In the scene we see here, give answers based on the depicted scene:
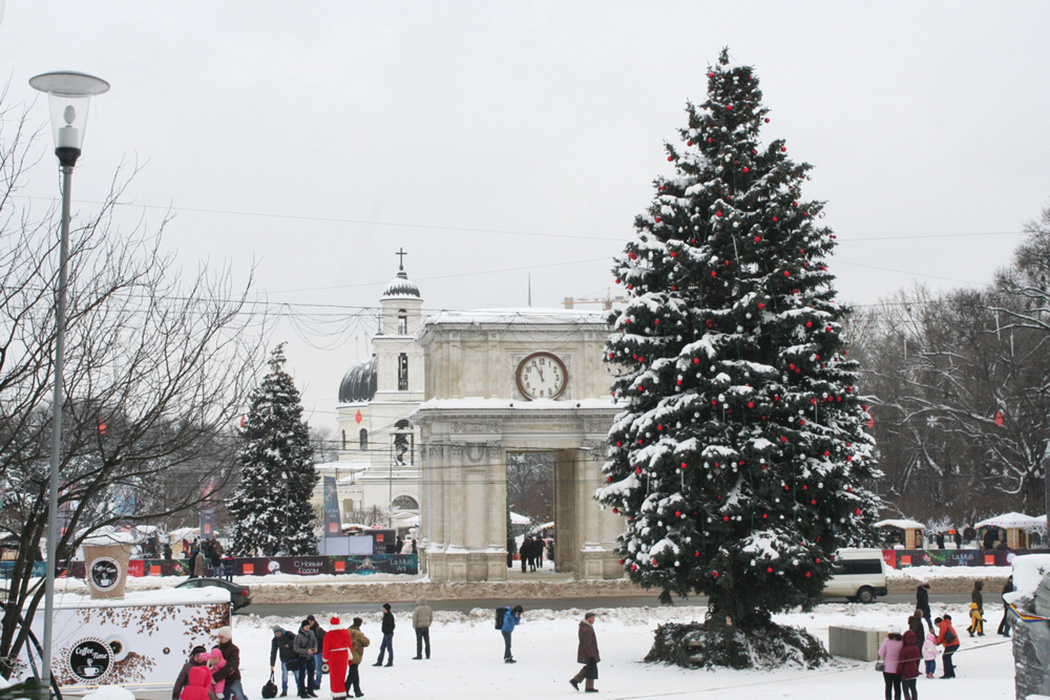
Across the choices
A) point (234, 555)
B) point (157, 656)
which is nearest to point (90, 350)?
point (157, 656)

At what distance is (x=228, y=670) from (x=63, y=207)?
7967 millimetres

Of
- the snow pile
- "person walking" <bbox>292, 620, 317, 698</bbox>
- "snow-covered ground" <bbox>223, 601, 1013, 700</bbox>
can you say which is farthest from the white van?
the snow pile

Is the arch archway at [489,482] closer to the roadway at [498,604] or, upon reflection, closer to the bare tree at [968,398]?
the roadway at [498,604]

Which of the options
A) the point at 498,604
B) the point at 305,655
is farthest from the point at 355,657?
the point at 498,604

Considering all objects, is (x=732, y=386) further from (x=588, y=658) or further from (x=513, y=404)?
(x=513, y=404)

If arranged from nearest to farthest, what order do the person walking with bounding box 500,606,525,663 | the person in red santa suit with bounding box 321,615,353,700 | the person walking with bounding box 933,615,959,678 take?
the person in red santa suit with bounding box 321,615,353,700 < the person walking with bounding box 933,615,959,678 < the person walking with bounding box 500,606,525,663

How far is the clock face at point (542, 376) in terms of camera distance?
4281cm

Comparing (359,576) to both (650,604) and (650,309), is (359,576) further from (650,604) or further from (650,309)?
(650,309)

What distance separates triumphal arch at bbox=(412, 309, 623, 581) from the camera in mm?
41781

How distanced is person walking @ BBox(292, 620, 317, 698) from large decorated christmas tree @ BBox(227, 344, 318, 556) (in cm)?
3148

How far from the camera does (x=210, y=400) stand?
13039 mm

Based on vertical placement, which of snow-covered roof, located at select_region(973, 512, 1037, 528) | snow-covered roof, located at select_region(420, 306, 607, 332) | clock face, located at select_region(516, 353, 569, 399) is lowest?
snow-covered roof, located at select_region(973, 512, 1037, 528)

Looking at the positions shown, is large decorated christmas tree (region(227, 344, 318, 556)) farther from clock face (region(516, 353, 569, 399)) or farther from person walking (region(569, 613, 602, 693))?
person walking (region(569, 613, 602, 693))

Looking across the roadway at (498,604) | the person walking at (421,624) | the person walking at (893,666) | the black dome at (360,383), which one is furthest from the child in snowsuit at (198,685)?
the black dome at (360,383)
